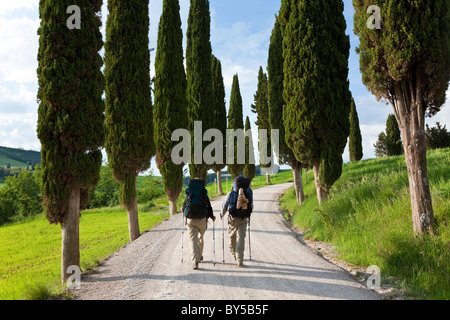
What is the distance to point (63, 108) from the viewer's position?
6727mm

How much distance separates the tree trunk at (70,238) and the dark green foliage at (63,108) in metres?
0.16

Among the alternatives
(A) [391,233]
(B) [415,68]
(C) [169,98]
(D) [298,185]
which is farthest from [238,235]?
Answer: (C) [169,98]

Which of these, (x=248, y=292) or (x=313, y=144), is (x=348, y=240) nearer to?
(x=248, y=292)

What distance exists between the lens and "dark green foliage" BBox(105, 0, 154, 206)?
11711mm

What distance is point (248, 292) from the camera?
4.59 meters

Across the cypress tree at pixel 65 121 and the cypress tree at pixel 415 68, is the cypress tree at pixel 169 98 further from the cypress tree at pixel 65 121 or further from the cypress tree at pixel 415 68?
the cypress tree at pixel 415 68

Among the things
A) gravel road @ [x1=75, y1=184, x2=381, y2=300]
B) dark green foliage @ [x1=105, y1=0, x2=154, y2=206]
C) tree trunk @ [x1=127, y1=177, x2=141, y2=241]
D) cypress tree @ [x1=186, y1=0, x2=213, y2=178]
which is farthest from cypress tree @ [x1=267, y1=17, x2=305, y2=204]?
tree trunk @ [x1=127, y1=177, x2=141, y2=241]

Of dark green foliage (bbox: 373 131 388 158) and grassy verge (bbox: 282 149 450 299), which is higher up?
dark green foliage (bbox: 373 131 388 158)

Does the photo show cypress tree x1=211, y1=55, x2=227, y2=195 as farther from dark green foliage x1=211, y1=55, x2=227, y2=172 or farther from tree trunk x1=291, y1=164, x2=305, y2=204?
tree trunk x1=291, y1=164, x2=305, y2=204

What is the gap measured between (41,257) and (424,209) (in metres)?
15.4

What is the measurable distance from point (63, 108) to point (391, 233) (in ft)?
28.2

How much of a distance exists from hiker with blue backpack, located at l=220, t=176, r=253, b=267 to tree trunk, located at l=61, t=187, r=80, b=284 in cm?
381

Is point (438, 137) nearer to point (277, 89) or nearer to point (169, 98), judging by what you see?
point (277, 89)

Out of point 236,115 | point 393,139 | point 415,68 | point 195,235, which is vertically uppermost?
point 236,115
